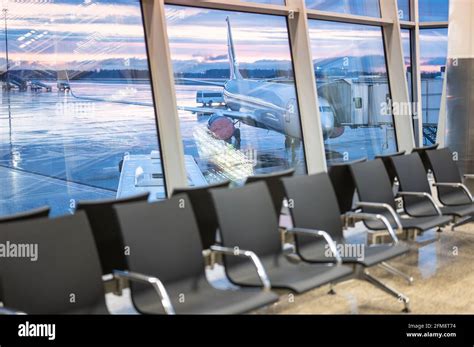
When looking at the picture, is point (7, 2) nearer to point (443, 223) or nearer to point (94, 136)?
point (94, 136)

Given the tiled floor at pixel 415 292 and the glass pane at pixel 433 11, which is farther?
the glass pane at pixel 433 11

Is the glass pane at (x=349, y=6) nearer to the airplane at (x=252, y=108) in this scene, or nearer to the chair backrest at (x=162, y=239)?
the airplane at (x=252, y=108)

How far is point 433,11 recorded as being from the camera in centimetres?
732

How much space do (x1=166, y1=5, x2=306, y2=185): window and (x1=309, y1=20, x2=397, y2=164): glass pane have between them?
624 millimetres

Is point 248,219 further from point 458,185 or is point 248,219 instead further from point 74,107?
point 458,185

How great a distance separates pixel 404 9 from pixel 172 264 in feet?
18.8

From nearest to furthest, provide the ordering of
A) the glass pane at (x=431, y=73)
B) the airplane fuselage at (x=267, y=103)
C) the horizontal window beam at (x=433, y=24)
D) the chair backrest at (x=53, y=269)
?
the chair backrest at (x=53, y=269) < the airplane fuselage at (x=267, y=103) < the horizontal window beam at (x=433, y=24) < the glass pane at (x=431, y=73)

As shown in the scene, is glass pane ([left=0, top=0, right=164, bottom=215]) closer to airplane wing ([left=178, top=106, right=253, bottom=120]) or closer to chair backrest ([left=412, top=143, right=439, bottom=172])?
airplane wing ([left=178, top=106, right=253, bottom=120])

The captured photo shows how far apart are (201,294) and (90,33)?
103 inches

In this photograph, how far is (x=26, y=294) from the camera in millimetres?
2252

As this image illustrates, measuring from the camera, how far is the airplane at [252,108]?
5341mm

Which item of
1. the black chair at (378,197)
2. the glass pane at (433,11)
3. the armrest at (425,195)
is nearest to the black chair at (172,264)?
the black chair at (378,197)

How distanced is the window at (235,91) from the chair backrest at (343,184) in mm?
1456

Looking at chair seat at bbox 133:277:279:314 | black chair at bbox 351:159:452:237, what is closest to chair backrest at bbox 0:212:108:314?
chair seat at bbox 133:277:279:314
